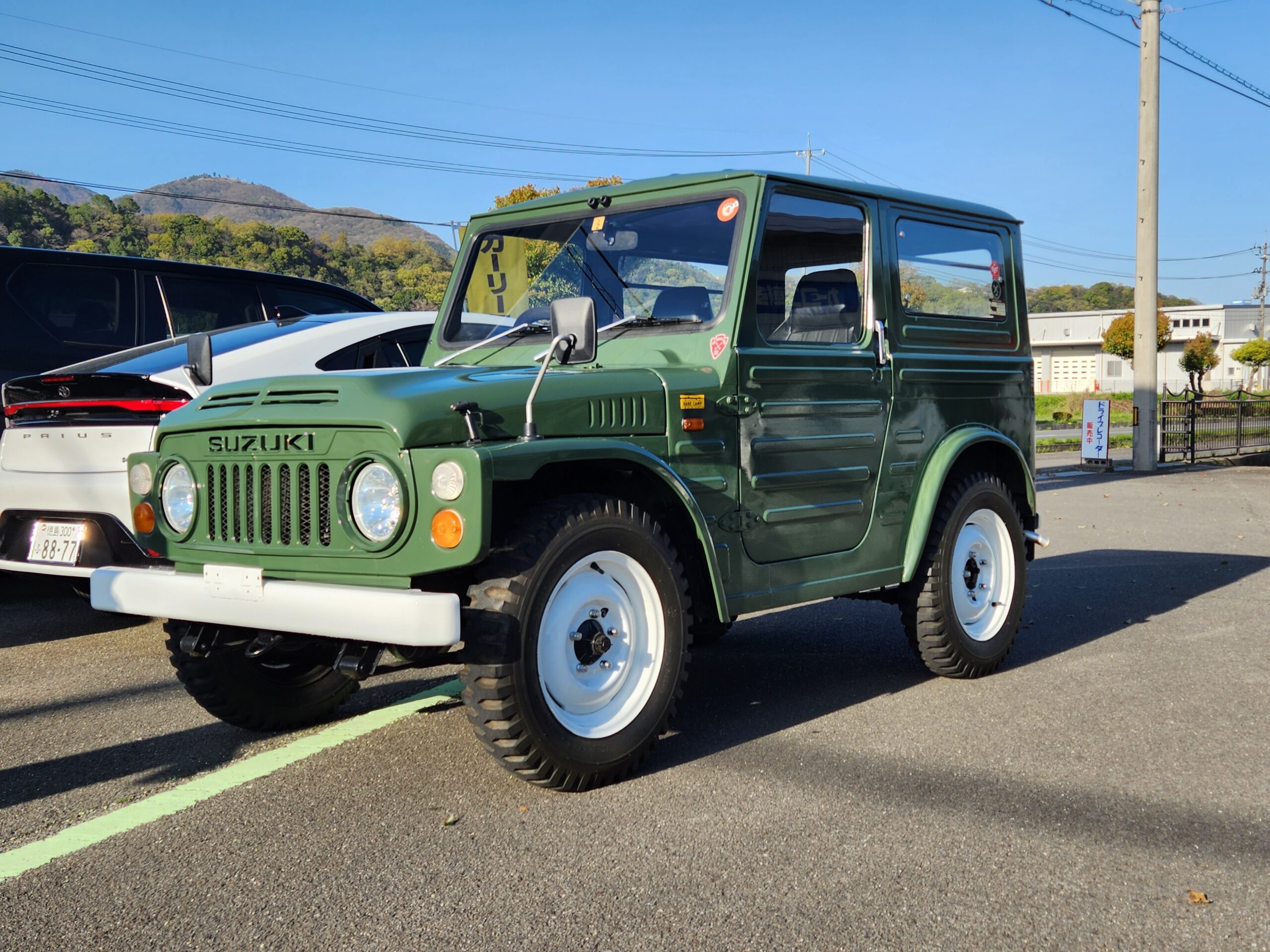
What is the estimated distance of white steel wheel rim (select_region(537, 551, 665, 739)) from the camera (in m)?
3.60

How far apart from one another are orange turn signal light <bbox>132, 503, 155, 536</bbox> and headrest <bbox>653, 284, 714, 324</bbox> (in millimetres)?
1972

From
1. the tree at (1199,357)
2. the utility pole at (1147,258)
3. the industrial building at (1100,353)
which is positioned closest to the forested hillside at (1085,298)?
the industrial building at (1100,353)

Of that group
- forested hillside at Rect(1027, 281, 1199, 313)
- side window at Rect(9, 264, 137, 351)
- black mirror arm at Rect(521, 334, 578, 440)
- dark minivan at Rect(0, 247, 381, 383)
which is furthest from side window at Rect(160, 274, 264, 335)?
forested hillside at Rect(1027, 281, 1199, 313)

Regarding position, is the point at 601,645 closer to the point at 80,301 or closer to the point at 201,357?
the point at 201,357

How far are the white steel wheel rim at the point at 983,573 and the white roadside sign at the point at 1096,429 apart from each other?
14.2 m

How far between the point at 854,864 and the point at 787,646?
299 centimetres

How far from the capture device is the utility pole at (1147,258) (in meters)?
18.7

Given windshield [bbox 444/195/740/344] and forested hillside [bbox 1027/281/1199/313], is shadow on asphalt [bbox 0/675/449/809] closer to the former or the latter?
windshield [bbox 444/195/740/344]

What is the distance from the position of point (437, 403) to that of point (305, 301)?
16.1ft

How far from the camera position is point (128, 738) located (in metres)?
4.38

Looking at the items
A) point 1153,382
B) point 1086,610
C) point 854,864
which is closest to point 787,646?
point 1086,610

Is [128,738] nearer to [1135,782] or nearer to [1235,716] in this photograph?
[1135,782]

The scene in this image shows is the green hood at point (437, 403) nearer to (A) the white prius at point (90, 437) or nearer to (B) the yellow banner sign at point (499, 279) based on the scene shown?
(B) the yellow banner sign at point (499, 279)

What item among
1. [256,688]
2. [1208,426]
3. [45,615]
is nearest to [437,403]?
[256,688]
